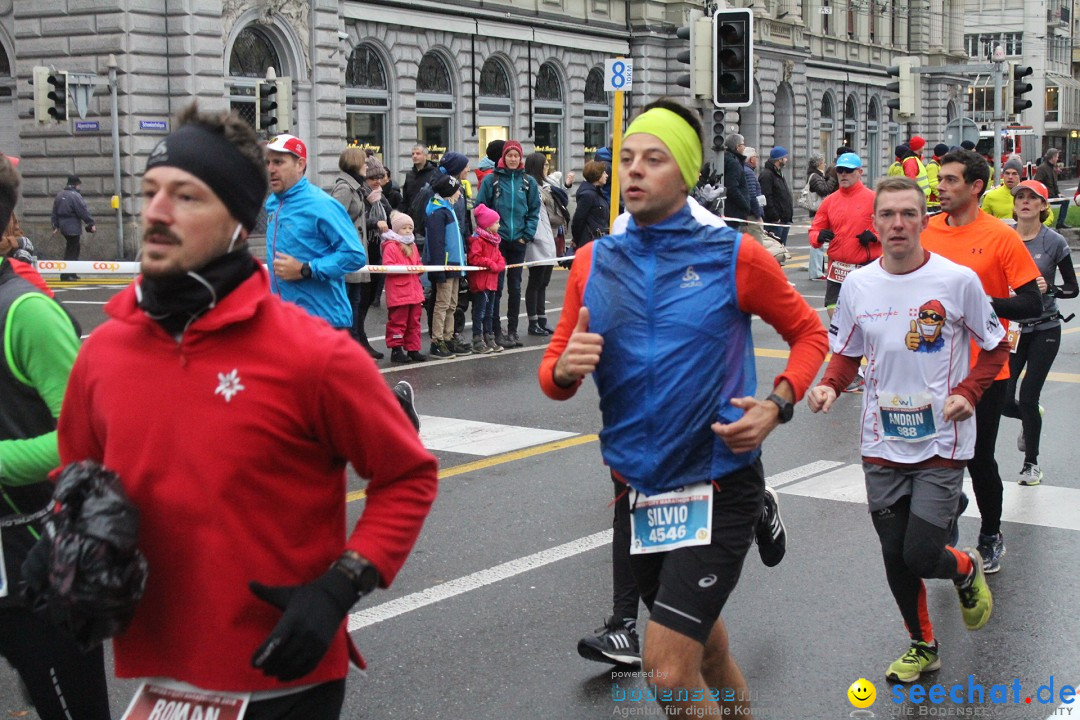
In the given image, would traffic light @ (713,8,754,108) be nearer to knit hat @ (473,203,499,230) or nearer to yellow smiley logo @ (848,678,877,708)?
knit hat @ (473,203,499,230)

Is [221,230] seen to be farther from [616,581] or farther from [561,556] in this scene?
[561,556]

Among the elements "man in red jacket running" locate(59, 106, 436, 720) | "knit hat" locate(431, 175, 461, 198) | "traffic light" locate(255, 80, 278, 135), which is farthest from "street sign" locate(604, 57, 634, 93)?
"man in red jacket running" locate(59, 106, 436, 720)

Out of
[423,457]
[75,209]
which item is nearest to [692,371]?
[423,457]

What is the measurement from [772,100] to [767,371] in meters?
39.6

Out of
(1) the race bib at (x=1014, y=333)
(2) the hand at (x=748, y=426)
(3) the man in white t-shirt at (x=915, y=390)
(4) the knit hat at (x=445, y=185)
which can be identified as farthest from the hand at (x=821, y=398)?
(4) the knit hat at (x=445, y=185)

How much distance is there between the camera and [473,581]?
632 centimetres

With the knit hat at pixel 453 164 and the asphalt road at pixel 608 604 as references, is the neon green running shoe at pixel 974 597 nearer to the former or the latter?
the asphalt road at pixel 608 604

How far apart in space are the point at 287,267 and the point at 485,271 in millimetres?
7041

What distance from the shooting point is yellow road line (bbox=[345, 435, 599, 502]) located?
863cm

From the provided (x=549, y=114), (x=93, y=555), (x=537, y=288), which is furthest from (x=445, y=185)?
(x=549, y=114)

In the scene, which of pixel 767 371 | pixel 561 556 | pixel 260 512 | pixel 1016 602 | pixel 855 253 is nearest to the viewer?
pixel 260 512

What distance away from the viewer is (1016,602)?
5.97 metres

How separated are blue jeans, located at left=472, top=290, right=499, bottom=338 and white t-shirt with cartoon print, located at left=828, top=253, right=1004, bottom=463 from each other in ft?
30.9

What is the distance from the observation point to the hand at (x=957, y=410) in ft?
15.7
